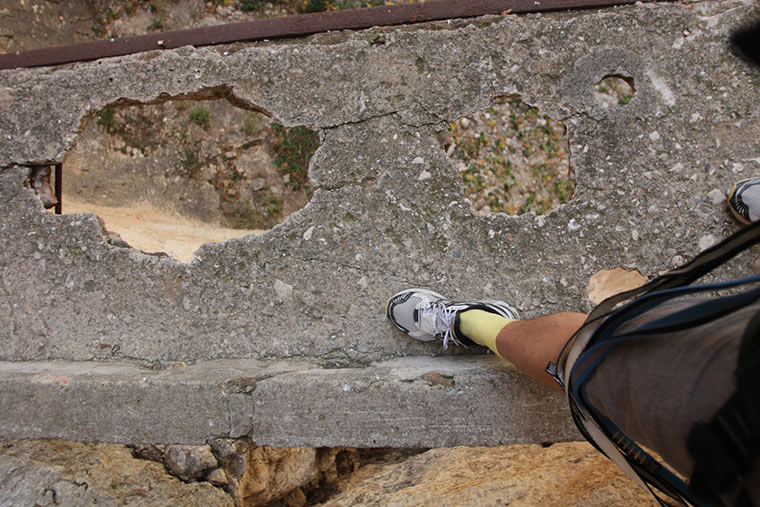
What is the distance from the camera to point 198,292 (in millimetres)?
2158

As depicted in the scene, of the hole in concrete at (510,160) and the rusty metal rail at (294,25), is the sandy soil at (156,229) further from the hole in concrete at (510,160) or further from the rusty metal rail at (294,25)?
the hole in concrete at (510,160)

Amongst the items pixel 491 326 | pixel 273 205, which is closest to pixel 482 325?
pixel 491 326

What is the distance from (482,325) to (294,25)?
4.97 feet

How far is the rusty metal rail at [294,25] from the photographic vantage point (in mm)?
2123

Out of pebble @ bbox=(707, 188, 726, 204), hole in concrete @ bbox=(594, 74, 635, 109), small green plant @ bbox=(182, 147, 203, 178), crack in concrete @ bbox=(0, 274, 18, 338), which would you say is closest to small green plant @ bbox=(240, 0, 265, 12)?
small green plant @ bbox=(182, 147, 203, 178)

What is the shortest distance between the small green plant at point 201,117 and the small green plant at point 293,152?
59 centimetres

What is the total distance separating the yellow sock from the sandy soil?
79.7 inches

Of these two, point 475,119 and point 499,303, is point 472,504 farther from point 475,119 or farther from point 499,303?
point 475,119

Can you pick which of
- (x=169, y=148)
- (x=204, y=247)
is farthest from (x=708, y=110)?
(x=169, y=148)

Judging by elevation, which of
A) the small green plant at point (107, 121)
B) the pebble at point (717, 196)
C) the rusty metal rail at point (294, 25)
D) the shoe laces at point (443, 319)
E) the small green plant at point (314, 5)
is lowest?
the shoe laces at point (443, 319)

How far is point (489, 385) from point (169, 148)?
4.03m

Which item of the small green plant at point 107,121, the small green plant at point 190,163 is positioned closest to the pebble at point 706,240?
the small green plant at point 190,163

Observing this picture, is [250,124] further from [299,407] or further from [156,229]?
[299,407]

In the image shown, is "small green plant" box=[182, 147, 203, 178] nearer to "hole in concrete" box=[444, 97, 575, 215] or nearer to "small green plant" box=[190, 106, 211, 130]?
"small green plant" box=[190, 106, 211, 130]
